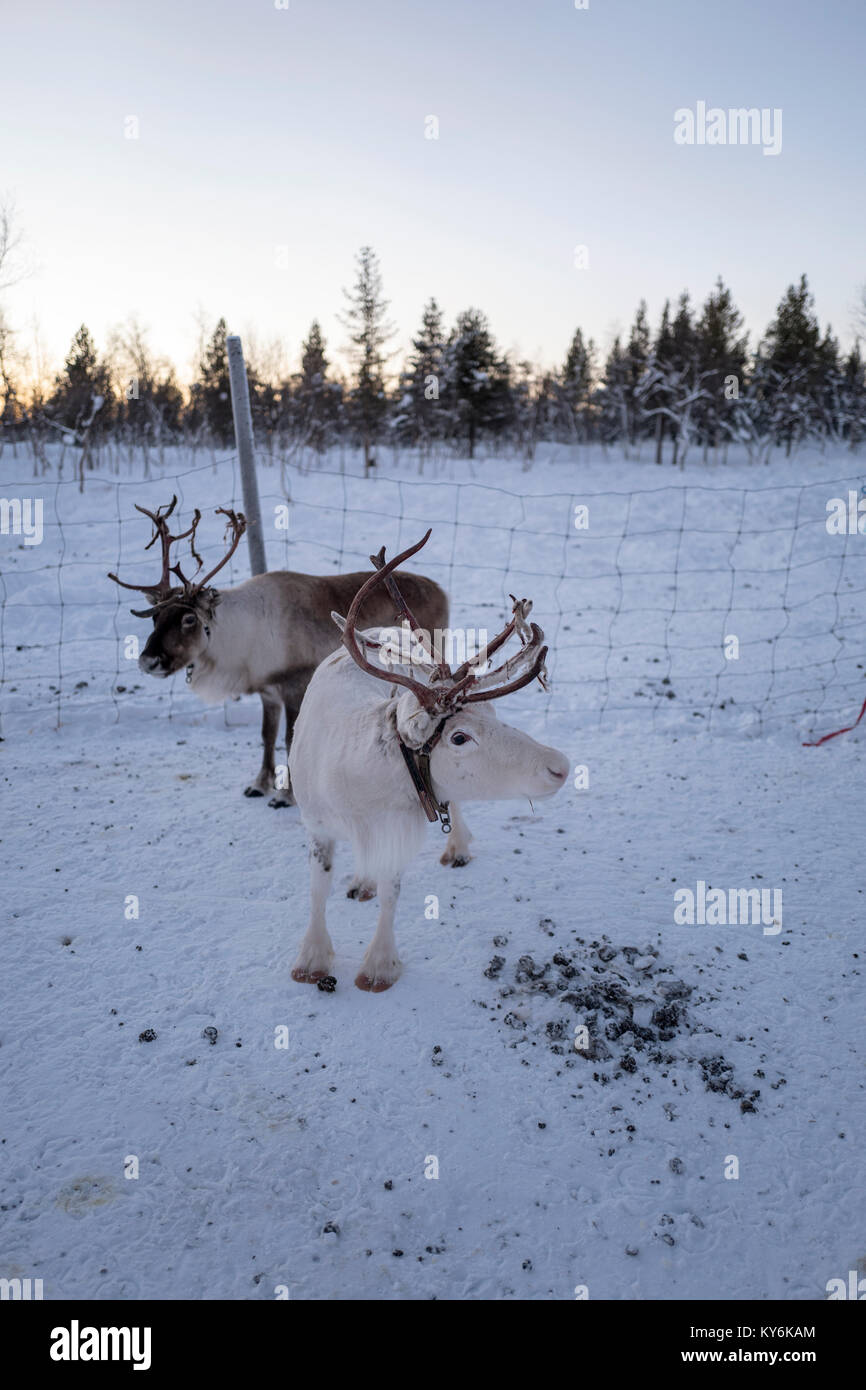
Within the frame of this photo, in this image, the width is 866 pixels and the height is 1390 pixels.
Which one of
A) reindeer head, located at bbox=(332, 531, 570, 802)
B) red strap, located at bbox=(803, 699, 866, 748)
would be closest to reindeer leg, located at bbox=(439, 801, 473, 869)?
reindeer head, located at bbox=(332, 531, 570, 802)

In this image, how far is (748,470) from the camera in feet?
105

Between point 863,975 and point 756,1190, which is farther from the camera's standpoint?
point 863,975

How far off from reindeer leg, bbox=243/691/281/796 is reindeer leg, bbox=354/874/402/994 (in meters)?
2.09

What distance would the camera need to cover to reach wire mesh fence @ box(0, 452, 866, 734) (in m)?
6.79

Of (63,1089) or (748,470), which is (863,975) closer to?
(63,1089)

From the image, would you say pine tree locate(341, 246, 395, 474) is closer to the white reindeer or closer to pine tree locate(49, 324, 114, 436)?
pine tree locate(49, 324, 114, 436)

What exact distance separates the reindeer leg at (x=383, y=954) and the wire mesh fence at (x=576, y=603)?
3.38 meters

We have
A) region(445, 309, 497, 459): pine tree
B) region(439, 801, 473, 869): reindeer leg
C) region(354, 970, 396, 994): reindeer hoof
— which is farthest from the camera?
region(445, 309, 497, 459): pine tree

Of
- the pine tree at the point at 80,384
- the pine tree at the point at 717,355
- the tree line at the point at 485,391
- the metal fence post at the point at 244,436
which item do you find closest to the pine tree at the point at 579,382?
the tree line at the point at 485,391

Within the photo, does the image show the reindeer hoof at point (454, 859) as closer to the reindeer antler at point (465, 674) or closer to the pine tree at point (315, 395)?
the reindeer antler at point (465, 674)

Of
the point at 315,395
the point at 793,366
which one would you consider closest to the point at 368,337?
the point at 315,395
